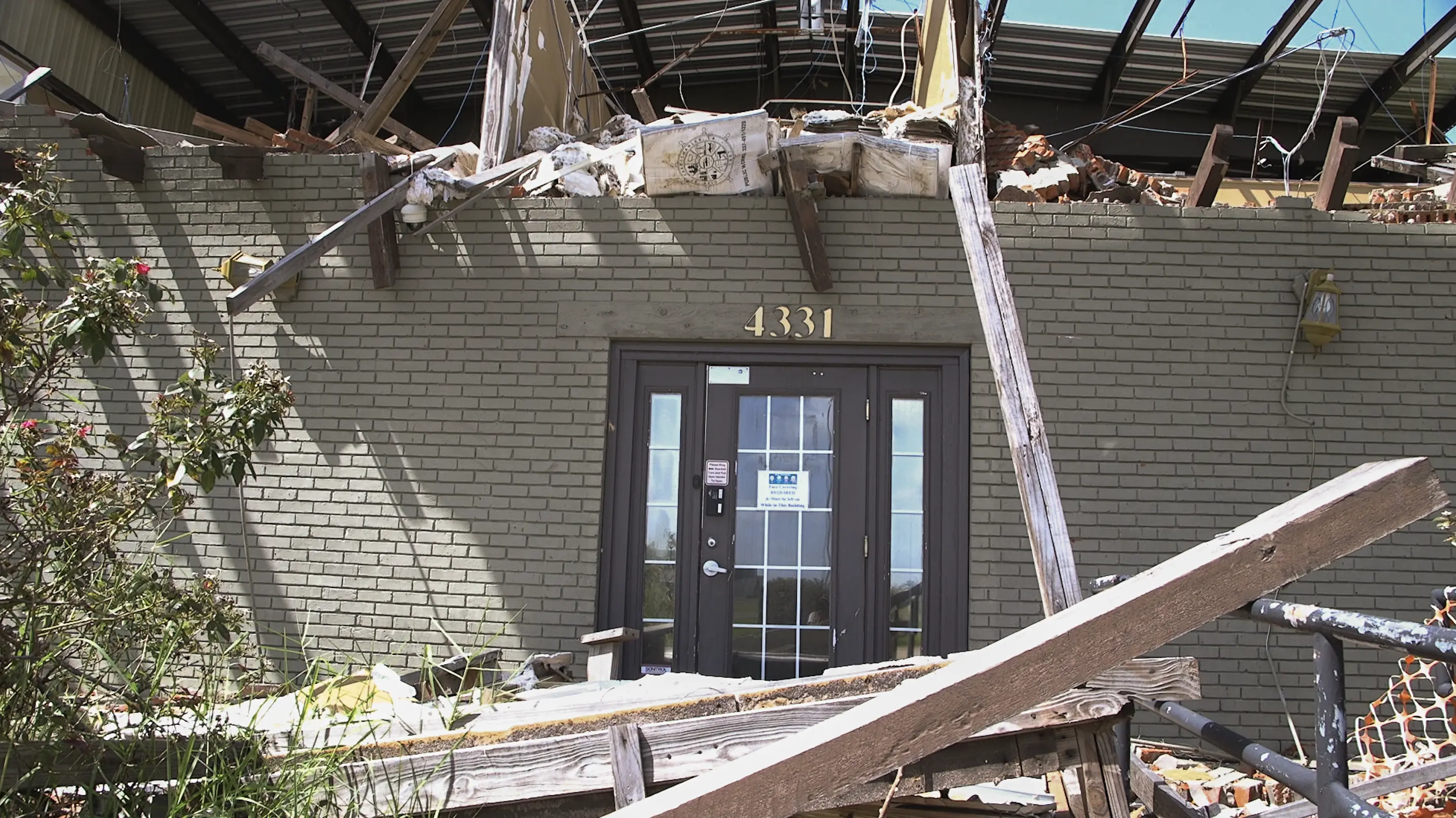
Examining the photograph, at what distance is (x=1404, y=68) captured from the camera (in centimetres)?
988

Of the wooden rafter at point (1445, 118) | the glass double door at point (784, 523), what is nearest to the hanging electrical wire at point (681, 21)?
the glass double door at point (784, 523)

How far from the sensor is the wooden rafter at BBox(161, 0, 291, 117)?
9383 millimetres

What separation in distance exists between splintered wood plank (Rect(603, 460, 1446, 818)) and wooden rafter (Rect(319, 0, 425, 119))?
8.47 meters

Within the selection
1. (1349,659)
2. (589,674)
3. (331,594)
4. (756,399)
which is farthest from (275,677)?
(1349,659)

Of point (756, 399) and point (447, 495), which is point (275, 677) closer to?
point (447, 495)

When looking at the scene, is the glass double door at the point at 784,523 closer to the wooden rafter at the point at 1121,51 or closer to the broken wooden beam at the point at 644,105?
the broken wooden beam at the point at 644,105

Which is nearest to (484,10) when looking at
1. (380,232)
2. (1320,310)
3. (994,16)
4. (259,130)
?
(259,130)

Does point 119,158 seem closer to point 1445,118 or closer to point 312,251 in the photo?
point 312,251

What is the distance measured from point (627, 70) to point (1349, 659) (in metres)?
8.58

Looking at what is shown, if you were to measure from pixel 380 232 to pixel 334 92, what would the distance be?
283 cm

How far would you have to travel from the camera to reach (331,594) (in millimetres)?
6461

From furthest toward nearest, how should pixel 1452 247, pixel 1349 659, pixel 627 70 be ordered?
pixel 627 70, pixel 1452 247, pixel 1349 659

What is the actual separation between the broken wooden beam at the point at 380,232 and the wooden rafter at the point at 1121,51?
661 centimetres

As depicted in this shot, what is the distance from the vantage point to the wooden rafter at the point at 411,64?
23.9ft
